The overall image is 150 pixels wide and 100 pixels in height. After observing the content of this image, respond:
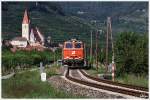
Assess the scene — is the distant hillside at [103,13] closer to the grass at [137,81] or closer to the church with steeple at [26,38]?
the grass at [137,81]

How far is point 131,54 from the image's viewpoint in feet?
113

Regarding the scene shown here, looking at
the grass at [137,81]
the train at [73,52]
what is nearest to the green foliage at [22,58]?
the train at [73,52]

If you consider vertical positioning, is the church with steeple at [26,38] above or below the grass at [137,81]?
above

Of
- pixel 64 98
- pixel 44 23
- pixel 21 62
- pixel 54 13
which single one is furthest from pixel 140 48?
pixel 54 13

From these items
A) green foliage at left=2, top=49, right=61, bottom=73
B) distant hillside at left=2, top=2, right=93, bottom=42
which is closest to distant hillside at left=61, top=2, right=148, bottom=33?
distant hillside at left=2, top=2, right=93, bottom=42

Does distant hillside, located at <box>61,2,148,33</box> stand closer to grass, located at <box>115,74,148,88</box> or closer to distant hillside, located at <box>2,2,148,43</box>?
distant hillside, located at <box>2,2,148,43</box>

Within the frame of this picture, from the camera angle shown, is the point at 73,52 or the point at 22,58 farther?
the point at 22,58

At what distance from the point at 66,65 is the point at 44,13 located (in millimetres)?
97694

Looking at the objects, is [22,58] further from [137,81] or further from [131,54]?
[137,81]

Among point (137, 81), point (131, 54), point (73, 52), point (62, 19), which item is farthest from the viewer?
point (62, 19)

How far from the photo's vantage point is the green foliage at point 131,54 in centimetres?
3347

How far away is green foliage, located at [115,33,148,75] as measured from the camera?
110ft

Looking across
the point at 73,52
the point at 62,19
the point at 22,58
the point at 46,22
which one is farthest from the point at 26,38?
the point at 62,19

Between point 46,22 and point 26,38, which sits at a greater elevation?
point 46,22
